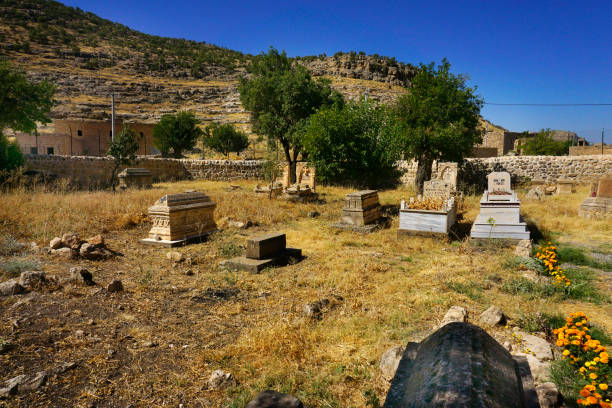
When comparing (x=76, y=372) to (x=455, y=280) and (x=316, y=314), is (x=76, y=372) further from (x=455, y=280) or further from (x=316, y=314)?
(x=455, y=280)

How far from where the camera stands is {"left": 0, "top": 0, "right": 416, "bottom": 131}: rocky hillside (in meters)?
54.3

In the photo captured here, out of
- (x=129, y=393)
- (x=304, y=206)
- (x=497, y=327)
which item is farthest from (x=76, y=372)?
(x=304, y=206)

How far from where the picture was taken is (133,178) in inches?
695

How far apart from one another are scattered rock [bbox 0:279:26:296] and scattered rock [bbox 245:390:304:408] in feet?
14.0

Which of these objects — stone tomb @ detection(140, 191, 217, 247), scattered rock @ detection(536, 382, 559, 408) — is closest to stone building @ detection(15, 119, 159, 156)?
stone tomb @ detection(140, 191, 217, 247)

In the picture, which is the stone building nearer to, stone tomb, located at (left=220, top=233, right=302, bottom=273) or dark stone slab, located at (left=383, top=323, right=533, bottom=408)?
stone tomb, located at (left=220, top=233, right=302, bottom=273)

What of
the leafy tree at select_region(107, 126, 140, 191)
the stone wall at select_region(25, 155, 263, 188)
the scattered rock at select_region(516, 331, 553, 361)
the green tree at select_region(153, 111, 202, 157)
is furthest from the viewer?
the green tree at select_region(153, 111, 202, 157)

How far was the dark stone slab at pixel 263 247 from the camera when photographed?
754 cm

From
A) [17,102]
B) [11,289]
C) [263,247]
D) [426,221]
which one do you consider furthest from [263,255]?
[17,102]

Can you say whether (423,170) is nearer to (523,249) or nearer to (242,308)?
(523,249)

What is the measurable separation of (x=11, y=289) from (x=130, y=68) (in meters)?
72.2

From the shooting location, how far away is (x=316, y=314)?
4906 millimetres

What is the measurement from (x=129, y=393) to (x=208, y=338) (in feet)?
3.83

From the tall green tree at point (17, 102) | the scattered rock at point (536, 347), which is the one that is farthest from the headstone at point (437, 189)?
the tall green tree at point (17, 102)
